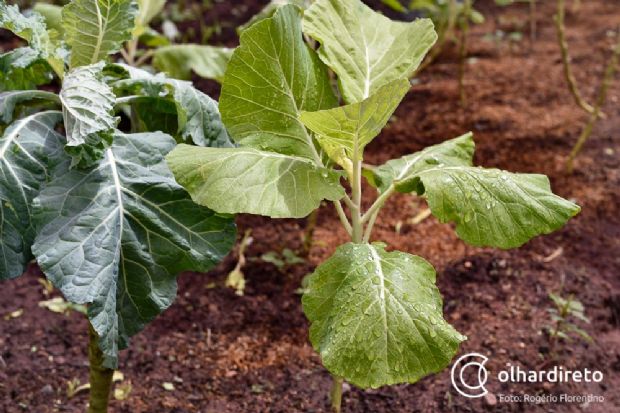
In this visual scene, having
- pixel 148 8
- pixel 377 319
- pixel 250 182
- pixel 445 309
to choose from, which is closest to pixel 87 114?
pixel 250 182

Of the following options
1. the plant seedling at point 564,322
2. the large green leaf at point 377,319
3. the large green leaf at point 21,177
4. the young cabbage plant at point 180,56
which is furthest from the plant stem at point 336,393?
the young cabbage plant at point 180,56

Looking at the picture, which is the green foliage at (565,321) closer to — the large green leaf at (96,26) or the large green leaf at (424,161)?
the large green leaf at (424,161)

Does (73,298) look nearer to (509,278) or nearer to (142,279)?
(142,279)

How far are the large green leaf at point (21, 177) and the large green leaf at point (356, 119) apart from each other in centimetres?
71

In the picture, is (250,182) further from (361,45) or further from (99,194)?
(361,45)

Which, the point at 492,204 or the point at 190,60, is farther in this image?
the point at 190,60

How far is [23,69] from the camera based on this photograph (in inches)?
82.8

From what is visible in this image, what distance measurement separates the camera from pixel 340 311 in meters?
1.70

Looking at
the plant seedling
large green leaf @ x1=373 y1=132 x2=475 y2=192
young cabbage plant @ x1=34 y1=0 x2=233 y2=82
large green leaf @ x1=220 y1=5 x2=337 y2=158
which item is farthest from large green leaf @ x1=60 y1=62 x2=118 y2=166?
the plant seedling

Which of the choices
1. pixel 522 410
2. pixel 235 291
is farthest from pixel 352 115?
pixel 235 291

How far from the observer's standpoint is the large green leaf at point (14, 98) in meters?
1.93

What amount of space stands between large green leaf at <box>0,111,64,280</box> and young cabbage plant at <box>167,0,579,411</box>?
38 cm

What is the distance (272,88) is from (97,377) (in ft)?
3.20

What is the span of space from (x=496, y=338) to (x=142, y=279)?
1.57 meters
